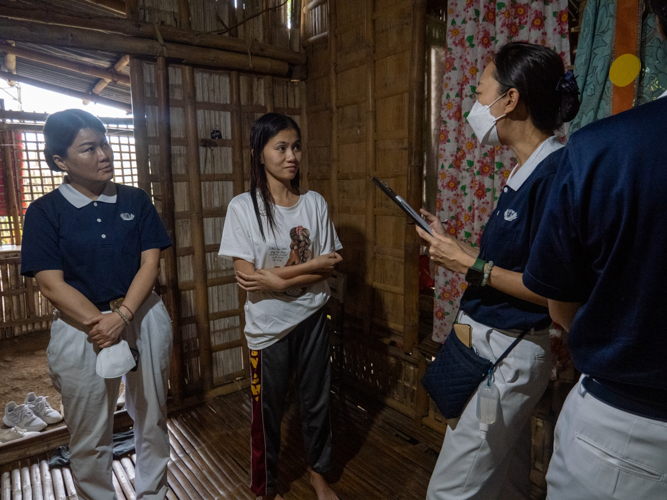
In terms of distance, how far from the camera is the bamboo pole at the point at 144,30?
2455mm

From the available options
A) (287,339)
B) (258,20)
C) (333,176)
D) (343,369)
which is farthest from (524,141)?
(258,20)

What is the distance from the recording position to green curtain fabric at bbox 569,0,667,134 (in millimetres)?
1676

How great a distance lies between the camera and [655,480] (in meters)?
0.79

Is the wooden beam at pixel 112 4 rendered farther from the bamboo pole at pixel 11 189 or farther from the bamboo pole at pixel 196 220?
the bamboo pole at pixel 11 189

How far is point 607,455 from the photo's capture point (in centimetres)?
83

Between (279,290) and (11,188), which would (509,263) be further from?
(11,188)

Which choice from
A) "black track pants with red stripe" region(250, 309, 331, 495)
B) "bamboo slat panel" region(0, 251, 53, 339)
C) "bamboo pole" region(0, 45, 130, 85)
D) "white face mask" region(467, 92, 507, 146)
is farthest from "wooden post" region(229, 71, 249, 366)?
"bamboo slat panel" region(0, 251, 53, 339)

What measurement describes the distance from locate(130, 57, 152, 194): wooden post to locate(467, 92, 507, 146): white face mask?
2.37 meters

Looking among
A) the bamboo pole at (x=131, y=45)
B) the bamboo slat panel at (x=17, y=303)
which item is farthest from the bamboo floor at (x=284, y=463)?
the bamboo slat panel at (x=17, y=303)

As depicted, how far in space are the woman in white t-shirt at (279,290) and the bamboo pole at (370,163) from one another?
1.00m

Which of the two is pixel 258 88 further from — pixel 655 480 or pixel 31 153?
pixel 31 153

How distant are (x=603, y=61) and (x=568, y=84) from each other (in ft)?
2.62

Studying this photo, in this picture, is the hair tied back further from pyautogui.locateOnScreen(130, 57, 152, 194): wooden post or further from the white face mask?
pyautogui.locateOnScreen(130, 57, 152, 194): wooden post

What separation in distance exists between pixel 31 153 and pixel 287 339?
7.01 meters
